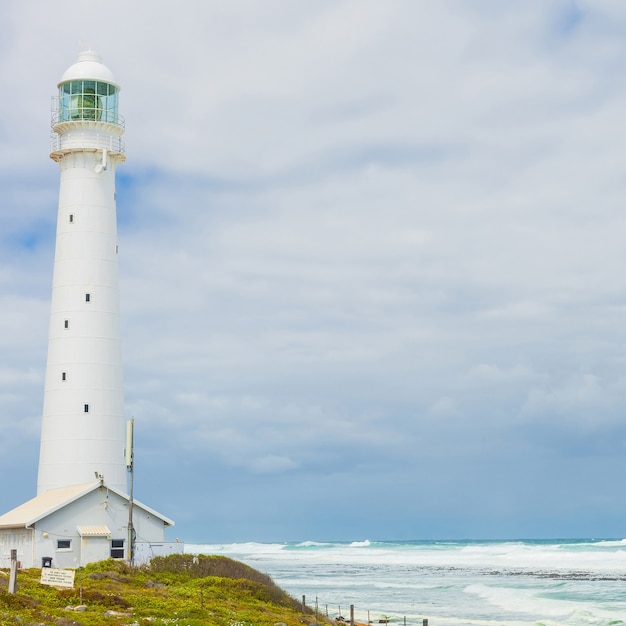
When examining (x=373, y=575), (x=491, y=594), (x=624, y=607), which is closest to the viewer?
(x=624, y=607)

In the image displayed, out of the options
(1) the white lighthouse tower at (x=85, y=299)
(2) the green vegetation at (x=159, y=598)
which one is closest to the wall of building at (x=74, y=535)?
(2) the green vegetation at (x=159, y=598)

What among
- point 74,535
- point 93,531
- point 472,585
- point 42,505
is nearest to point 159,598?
point 93,531

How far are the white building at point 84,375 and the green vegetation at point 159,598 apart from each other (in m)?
1.10

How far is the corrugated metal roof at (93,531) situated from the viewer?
24656 mm

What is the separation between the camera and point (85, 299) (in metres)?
27.2

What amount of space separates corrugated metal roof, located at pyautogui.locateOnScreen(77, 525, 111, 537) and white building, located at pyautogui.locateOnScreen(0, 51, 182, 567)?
3 cm

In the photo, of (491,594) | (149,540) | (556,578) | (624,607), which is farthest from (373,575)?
(149,540)

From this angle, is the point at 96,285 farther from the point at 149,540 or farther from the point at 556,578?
the point at 556,578

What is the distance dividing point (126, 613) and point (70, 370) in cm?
1032

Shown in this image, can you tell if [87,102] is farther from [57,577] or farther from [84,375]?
[57,577]

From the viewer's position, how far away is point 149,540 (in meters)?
25.9

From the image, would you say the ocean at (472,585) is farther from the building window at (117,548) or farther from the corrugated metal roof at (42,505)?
the corrugated metal roof at (42,505)

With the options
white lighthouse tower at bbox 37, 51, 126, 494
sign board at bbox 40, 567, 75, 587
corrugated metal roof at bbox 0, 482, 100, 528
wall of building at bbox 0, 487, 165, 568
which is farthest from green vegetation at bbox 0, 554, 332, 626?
white lighthouse tower at bbox 37, 51, 126, 494

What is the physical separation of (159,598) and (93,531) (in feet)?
17.4
